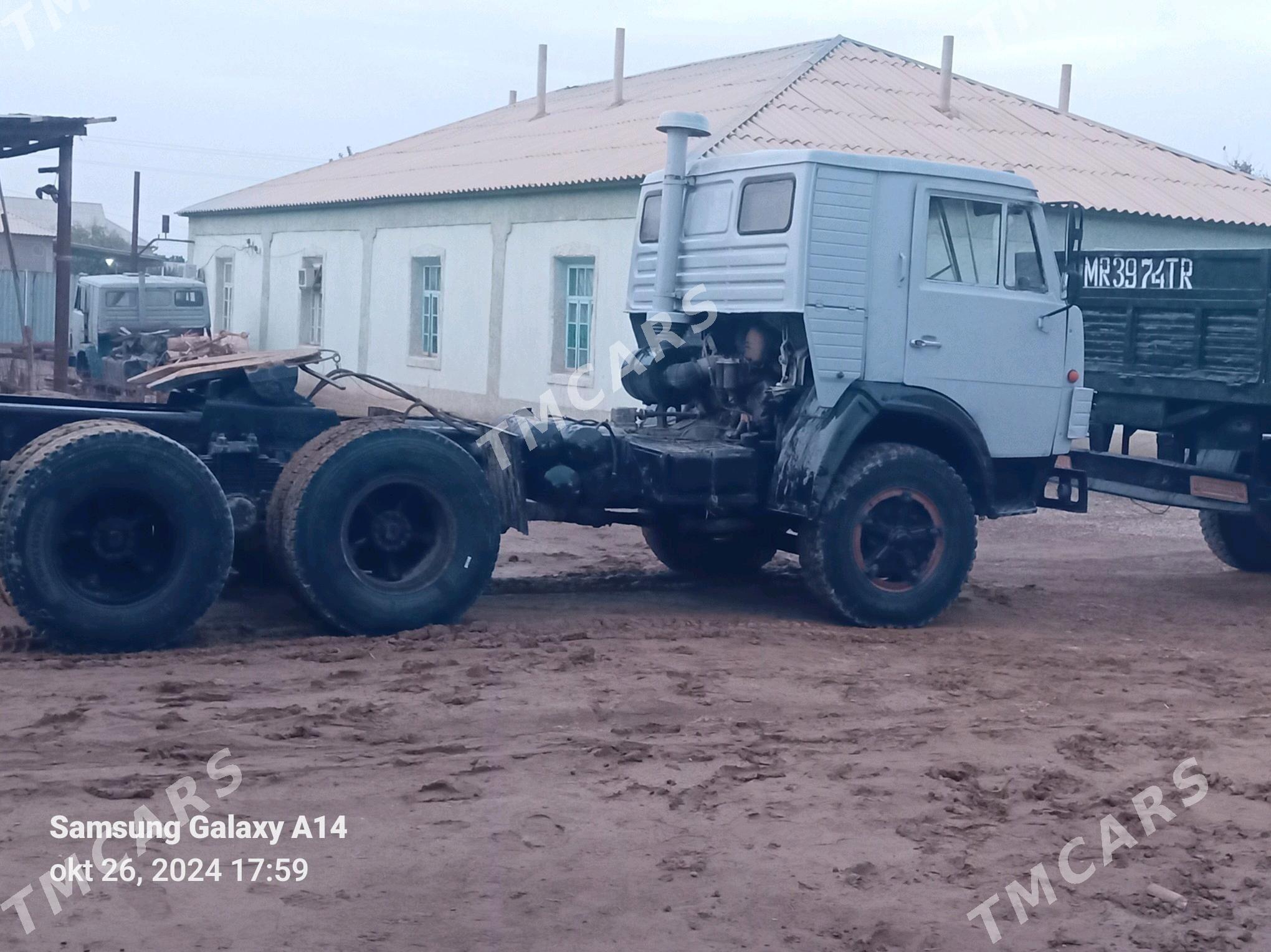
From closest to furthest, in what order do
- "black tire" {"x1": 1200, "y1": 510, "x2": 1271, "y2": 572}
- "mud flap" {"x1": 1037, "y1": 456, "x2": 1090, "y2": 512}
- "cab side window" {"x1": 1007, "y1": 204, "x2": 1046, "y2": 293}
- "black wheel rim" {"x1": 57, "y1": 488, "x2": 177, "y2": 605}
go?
1. "black wheel rim" {"x1": 57, "y1": 488, "x2": 177, "y2": 605}
2. "cab side window" {"x1": 1007, "y1": 204, "x2": 1046, "y2": 293}
3. "mud flap" {"x1": 1037, "y1": 456, "x2": 1090, "y2": 512}
4. "black tire" {"x1": 1200, "y1": 510, "x2": 1271, "y2": 572}

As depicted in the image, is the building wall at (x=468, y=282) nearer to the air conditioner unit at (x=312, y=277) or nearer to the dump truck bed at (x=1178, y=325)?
the air conditioner unit at (x=312, y=277)

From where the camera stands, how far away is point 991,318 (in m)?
8.70

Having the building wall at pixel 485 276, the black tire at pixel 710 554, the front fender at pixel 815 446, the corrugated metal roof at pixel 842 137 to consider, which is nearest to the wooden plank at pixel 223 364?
the front fender at pixel 815 446

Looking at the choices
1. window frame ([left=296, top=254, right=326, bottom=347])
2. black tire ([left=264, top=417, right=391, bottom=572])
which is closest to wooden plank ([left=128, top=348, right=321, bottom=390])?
black tire ([left=264, top=417, right=391, bottom=572])

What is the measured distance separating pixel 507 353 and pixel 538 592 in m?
11.3

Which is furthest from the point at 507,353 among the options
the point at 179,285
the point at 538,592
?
the point at 538,592

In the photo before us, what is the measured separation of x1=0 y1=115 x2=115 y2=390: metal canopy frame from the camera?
49.4ft

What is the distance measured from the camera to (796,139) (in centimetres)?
1702

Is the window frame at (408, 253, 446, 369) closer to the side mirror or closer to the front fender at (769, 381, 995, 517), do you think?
the front fender at (769, 381, 995, 517)

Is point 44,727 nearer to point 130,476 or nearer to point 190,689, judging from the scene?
point 190,689

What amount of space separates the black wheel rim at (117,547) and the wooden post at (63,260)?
9296mm

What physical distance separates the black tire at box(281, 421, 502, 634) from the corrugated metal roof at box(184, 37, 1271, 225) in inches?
369

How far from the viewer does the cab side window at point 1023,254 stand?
8.75m

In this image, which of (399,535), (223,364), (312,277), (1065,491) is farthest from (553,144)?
(399,535)
